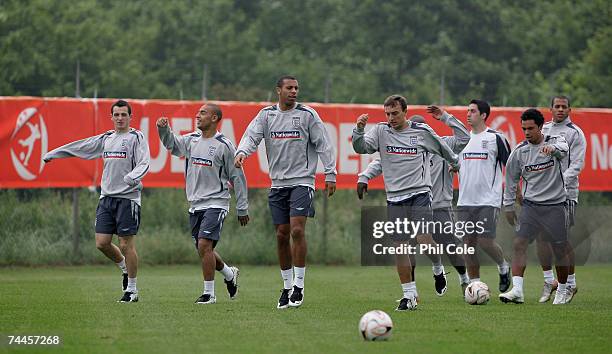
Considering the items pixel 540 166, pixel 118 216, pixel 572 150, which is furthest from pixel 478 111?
pixel 118 216

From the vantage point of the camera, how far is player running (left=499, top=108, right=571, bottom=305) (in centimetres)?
1333

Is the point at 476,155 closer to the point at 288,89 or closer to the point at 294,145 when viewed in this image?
the point at 294,145

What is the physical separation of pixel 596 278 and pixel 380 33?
2876 centimetres

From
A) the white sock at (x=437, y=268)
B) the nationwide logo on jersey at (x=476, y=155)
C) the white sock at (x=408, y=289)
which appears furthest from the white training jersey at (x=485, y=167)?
the white sock at (x=408, y=289)

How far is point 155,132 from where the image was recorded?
20344 millimetres

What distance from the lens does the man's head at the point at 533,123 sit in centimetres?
1319

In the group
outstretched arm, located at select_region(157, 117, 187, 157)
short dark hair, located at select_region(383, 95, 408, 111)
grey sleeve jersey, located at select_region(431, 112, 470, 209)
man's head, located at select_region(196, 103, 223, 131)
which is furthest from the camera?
grey sleeve jersey, located at select_region(431, 112, 470, 209)

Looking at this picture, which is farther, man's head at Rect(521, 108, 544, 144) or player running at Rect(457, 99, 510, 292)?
player running at Rect(457, 99, 510, 292)

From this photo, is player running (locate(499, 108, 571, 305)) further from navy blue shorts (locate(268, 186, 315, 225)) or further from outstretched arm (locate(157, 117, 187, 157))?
outstretched arm (locate(157, 117, 187, 157))

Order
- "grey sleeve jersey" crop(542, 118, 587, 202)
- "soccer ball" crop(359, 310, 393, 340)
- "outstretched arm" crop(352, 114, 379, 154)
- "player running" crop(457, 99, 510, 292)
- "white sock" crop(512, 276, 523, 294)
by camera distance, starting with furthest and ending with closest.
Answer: "player running" crop(457, 99, 510, 292)
"grey sleeve jersey" crop(542, 118, 587, 202)
"white sock" crop(512, 276, 523, 294)
"outstretched arm" crop(352, 114, 379, 154)
"soccer ball" crop(359, 310, 393, 340)

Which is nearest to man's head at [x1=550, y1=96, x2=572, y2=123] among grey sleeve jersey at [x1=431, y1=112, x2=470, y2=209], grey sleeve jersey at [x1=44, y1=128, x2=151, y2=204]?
grey sleeve jersey at [x1=431, y1=112, x2=470, y2=209]

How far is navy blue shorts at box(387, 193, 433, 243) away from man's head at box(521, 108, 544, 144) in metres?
1.39

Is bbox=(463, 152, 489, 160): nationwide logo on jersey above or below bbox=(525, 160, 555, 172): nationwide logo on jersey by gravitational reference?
above

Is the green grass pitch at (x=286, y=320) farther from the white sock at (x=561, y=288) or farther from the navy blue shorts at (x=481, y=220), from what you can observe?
the navy blue shorts at (x=481, y=220)
